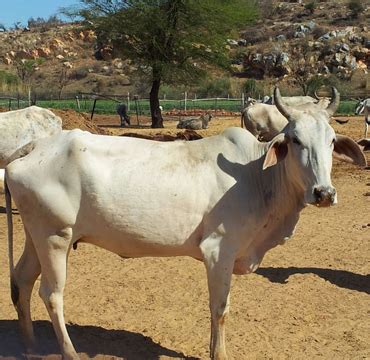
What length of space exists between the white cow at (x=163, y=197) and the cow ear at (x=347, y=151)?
0.10 meters

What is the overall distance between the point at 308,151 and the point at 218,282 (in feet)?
3.92

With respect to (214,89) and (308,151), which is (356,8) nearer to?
(214,89)

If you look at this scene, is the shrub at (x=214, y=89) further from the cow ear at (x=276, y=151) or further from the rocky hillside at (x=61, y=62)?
the cow ear at (x=276, y=151)

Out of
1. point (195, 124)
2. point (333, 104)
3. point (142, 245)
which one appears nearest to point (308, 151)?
point (333, 104)

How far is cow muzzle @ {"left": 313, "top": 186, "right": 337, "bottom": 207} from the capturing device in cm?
461

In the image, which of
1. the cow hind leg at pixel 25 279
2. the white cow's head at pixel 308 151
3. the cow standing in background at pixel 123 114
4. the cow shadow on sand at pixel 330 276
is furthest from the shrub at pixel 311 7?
the cow hind leg at pixel 25 279

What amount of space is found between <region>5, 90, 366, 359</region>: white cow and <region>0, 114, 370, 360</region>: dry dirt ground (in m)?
0.72

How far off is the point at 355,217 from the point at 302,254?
2.56m

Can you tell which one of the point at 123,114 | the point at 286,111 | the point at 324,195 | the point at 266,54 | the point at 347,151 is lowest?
the point at 123,114

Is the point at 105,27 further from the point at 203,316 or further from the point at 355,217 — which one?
the point at 203,316

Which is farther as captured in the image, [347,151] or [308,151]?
[347,151]

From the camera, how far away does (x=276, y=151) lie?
502 cm

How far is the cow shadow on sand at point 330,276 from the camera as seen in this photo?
24.5 feet

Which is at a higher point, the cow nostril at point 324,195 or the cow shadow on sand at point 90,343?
the cow nostril at point 324,195
